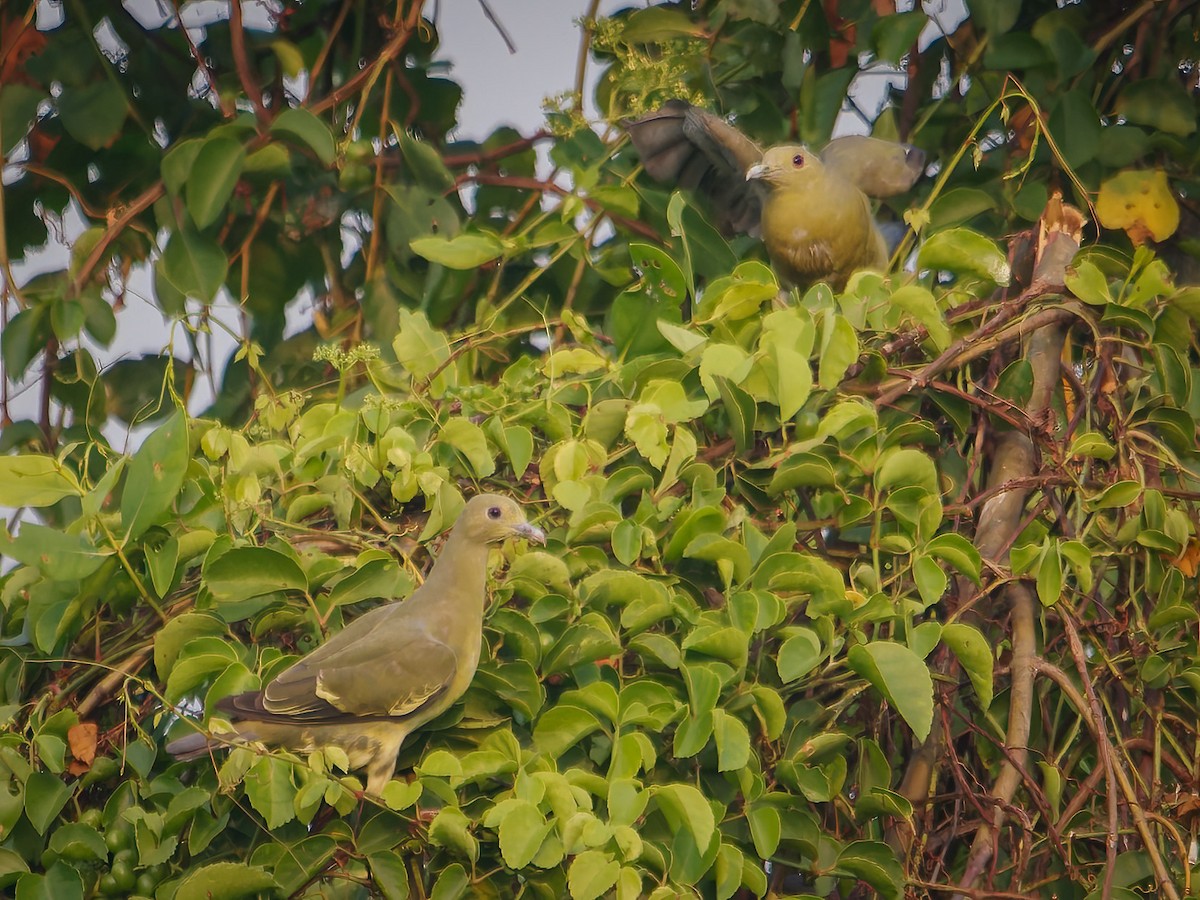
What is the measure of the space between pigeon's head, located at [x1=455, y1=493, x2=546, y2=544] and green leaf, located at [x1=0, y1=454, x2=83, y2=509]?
551 millimetres

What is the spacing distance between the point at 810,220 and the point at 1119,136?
0.66 m

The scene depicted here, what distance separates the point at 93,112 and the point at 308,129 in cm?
56

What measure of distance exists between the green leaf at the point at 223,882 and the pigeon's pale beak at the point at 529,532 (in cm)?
55

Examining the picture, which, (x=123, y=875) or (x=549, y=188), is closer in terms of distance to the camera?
(x=123, y=875)

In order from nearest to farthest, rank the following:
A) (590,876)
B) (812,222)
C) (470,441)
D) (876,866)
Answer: (590,876), (876,866), (470,441), (812,222)

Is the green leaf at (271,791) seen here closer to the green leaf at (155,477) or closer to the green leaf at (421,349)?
the green leaf at (155,477)

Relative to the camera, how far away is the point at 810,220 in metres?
3.16

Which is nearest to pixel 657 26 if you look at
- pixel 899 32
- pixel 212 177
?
pixel 899 32

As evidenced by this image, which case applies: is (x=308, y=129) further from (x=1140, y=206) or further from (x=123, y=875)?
(x=1140, y=206)

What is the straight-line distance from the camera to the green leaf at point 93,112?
306cm

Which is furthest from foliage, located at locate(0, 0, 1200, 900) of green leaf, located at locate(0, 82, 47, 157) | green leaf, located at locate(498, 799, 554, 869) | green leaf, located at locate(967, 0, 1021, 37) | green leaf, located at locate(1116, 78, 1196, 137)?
green leaf, located at locate(0, 82, 47, 157)

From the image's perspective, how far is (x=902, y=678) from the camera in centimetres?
187

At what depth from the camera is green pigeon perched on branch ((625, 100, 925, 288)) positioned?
10.1ft

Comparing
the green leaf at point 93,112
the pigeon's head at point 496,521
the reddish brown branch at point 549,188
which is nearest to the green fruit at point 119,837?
the pigeon's head at point 496,521
